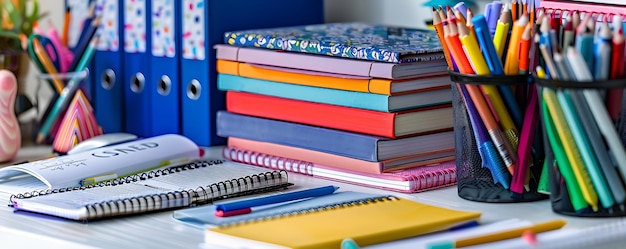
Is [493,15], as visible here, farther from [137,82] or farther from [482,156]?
[137,82]

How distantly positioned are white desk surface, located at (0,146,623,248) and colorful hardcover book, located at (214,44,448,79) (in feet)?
0.48

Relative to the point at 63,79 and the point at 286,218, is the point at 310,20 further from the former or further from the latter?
the point at 286,218

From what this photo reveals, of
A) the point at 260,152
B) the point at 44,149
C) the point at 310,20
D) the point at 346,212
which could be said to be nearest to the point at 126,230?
the point at 346,212

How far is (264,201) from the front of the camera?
3.62ft

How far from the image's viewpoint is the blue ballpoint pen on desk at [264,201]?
3.50 ft

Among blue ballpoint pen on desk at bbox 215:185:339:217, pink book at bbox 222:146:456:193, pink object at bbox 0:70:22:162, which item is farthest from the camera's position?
pink object at bbox 0:70:22:162

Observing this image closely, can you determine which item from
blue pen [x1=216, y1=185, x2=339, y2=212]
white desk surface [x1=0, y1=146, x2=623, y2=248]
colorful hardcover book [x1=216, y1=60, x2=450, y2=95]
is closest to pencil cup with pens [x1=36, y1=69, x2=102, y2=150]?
colorful hardcover book [x1=216, y1=60, x2=450, y2=95]

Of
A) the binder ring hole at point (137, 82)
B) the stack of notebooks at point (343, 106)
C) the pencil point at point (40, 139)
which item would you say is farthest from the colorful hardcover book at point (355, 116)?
the pencil point at point (40, 139)

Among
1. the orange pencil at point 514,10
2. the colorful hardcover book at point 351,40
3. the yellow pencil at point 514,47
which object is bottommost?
the colorful hardcover book at point 351,40

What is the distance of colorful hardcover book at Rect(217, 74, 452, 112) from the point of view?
4.03 feet

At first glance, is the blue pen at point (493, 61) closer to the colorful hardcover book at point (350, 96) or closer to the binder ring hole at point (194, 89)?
the colorful hardcover book at point (350, 96)

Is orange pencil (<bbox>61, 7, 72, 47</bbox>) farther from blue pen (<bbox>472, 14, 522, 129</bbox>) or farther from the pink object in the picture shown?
blue pen (<bbox>472, 14, 522, 129</bbox>)

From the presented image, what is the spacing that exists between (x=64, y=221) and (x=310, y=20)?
1.98ft

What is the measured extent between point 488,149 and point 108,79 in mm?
666
